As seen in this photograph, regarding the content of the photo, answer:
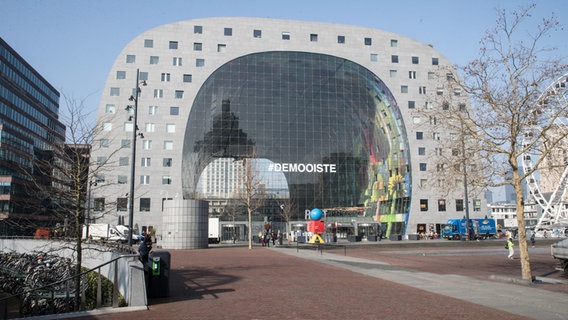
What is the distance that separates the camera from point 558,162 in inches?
813

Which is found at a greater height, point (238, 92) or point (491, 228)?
point (238, 92)

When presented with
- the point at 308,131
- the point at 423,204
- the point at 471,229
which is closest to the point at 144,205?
the point at 308,131

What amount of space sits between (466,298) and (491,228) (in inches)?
2754

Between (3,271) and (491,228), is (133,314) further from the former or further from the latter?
(491,228)

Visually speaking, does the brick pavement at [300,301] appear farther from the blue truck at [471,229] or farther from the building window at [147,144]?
the building window at [147,144]

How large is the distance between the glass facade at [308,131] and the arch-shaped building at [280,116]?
0.61ft

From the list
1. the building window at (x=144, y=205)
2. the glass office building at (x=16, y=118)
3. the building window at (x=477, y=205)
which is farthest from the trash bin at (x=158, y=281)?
the building window at (x=477, y=205)

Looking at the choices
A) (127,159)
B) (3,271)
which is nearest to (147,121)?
(127,159)

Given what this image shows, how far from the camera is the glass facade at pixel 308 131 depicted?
7938 cm

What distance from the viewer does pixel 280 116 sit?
268ft

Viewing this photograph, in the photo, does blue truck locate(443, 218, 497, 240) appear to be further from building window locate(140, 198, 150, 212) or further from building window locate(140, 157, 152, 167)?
building window locate(140, 157, 152, 167)

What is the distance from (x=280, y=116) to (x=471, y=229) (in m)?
37.0

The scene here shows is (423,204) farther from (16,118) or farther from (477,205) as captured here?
(16,118)

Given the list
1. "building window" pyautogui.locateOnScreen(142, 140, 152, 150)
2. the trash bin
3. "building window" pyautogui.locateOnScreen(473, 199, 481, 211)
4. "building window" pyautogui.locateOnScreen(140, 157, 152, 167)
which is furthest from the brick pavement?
"building window" pyautogui.locateOnScreen(473, 199, 481, 211)
